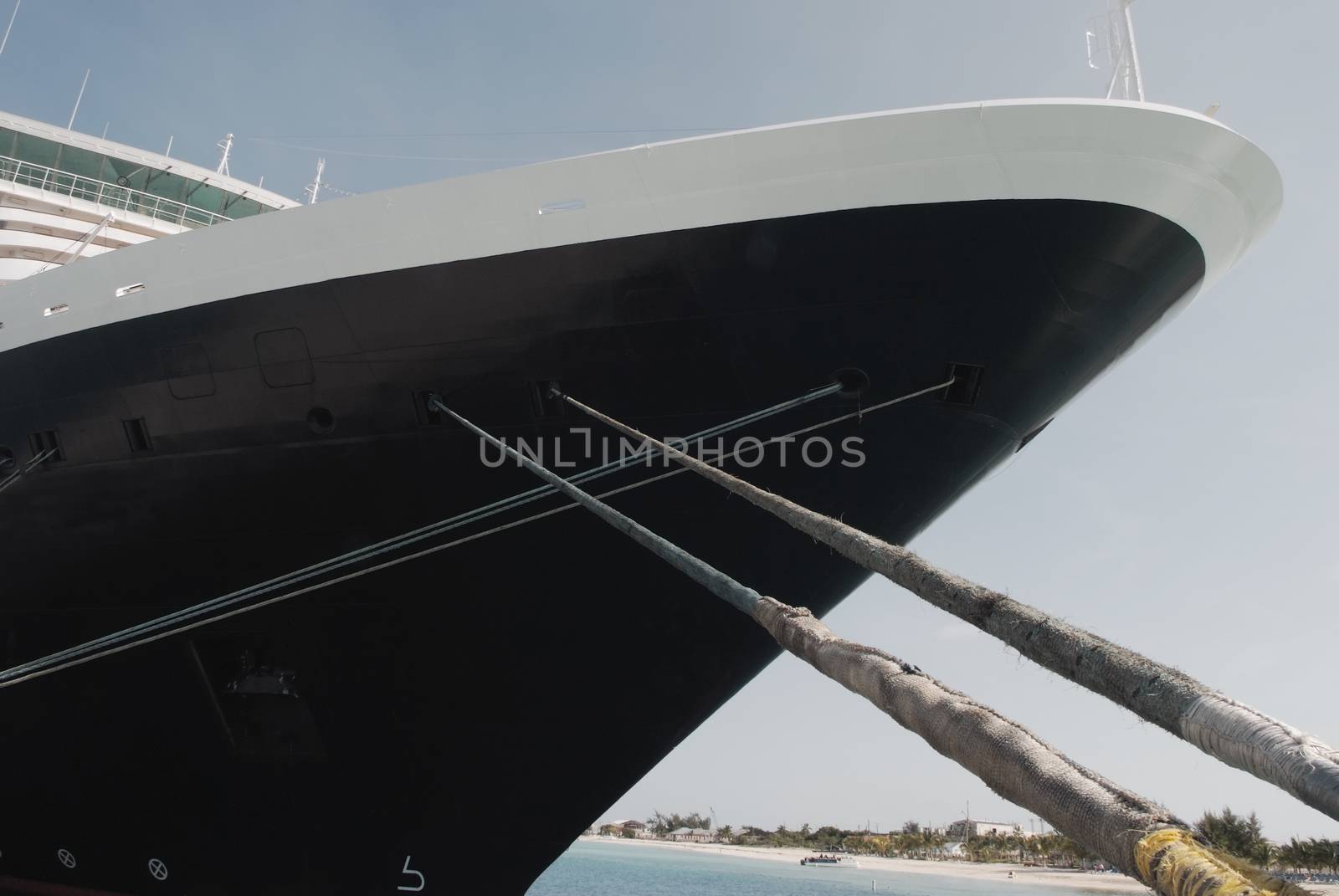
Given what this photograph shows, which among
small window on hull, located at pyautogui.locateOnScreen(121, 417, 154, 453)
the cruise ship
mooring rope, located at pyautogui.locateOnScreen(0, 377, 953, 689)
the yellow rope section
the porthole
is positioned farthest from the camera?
small window on hull, located at pyautogui.locateOnScreen(121, 417, 154, 453)

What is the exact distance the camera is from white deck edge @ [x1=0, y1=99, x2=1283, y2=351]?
17.5ft

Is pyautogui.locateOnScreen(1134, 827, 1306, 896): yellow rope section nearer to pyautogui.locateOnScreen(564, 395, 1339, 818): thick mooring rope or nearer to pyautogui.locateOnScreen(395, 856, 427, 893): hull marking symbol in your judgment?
pyautogui.locateOnScreen(564, 395, 1339, 818): thick mooring rope

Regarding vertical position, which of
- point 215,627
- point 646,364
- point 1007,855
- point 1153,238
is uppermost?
point 1153,238

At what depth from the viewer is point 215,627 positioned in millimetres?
7336

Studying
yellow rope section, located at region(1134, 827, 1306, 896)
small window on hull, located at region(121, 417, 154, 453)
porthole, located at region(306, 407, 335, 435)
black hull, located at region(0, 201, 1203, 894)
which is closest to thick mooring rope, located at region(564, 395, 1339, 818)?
yellow rope section, located at region(1134, 827, 1306, 896)

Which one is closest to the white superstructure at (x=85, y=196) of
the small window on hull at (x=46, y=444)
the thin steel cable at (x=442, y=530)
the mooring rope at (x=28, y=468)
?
the small window on hull at (x=46, y=444)

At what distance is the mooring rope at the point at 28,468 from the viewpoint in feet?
24.9

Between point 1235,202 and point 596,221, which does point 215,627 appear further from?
point 1235,202

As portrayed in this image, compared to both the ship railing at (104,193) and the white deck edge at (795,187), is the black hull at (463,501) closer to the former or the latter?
the white deck edge at (795,187)

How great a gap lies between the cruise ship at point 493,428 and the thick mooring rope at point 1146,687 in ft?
12.7

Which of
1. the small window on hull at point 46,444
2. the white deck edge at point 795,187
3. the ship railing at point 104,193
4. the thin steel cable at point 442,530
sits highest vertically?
the ship railing at point 104,193

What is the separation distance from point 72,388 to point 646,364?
5.08 m

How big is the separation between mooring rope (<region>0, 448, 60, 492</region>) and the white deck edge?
78.3 inches

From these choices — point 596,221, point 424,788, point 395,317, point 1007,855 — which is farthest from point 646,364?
point 1007,855
